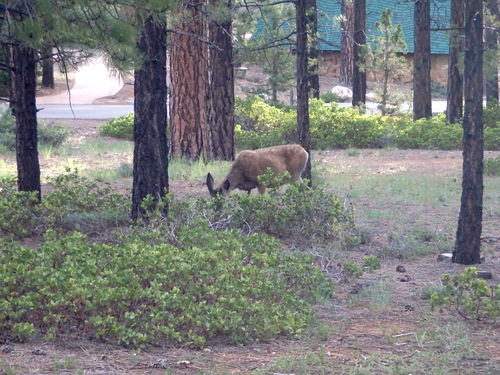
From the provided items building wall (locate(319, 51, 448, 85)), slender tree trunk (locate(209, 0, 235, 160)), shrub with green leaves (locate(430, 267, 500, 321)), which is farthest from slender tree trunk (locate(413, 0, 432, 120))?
building wall (locate(319, 51, 448, 85))

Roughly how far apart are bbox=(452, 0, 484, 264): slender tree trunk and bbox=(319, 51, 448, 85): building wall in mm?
38702

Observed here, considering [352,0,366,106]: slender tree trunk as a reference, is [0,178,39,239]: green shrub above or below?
below

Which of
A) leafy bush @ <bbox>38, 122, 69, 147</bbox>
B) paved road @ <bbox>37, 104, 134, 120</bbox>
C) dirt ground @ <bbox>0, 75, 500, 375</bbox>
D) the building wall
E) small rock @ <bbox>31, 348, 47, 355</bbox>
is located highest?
the building wall

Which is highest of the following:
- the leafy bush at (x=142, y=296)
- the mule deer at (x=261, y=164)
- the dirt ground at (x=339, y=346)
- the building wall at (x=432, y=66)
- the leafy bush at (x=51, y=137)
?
the building wall at (x=432, y=66)

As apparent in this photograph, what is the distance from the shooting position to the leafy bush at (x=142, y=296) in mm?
5242

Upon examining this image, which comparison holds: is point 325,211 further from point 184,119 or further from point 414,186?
point 184,119

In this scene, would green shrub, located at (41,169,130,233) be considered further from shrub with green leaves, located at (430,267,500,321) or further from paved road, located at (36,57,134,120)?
paved road, located at (36,57,134,120)

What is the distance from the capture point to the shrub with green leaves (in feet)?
19.5

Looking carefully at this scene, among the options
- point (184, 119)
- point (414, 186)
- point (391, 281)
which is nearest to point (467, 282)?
point (391, 281)

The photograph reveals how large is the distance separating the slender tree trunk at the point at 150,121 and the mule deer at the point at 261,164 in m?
3.05

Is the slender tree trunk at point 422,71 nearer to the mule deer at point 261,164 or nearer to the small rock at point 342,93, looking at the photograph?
the mule deer at point 261,164

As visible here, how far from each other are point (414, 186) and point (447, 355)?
8.93 metres

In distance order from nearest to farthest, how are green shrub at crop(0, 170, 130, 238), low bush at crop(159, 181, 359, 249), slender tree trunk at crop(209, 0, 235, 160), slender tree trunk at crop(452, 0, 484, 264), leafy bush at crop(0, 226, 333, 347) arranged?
leafy bush at crop(0, 226, 333, 347) → slender tree trunk at crop(452, 0, 484, 264) → green shrub at crop(0, 170, 130, 238) → low bush at crop(159, 181, 359, 249) → slender tree trunk at crop(209, 0, 235, 160)

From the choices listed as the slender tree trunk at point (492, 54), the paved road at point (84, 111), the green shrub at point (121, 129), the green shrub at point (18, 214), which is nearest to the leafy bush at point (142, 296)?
the green shrub at point (18, 214)
